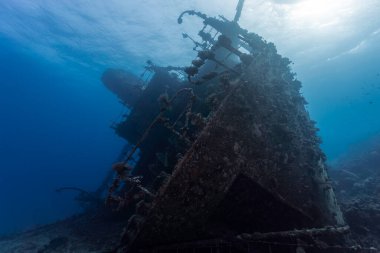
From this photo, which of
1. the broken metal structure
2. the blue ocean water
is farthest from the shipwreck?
the blue ocean water

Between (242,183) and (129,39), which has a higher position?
(129,39)

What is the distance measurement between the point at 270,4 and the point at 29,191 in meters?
72.3

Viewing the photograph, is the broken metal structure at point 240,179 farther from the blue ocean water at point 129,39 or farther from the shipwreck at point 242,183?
the blue ocean water at point 129,39

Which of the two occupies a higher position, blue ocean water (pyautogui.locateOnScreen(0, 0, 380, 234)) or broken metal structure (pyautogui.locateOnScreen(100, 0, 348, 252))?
blue ocean water (pyautogui.locateOnScreen(0, 0, 380, 234))

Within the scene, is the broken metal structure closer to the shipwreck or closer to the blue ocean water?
the shipwreck

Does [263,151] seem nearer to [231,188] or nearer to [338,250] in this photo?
[231,188]

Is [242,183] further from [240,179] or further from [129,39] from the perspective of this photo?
[129,39]

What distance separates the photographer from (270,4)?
2183cm

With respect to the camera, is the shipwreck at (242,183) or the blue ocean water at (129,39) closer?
the shipwreck at (242,183)

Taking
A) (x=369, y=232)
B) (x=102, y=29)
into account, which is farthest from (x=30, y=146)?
(x=369, y=232)

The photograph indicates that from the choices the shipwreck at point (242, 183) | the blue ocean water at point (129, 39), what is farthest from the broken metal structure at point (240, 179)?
the blue ocean water at point (129, 39)

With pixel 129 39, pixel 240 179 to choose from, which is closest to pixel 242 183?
pixel 240 179

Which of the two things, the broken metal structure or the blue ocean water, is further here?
the blue ocean water

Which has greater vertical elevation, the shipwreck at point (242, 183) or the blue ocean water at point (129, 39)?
the blue ocean water at point (129, 39)
